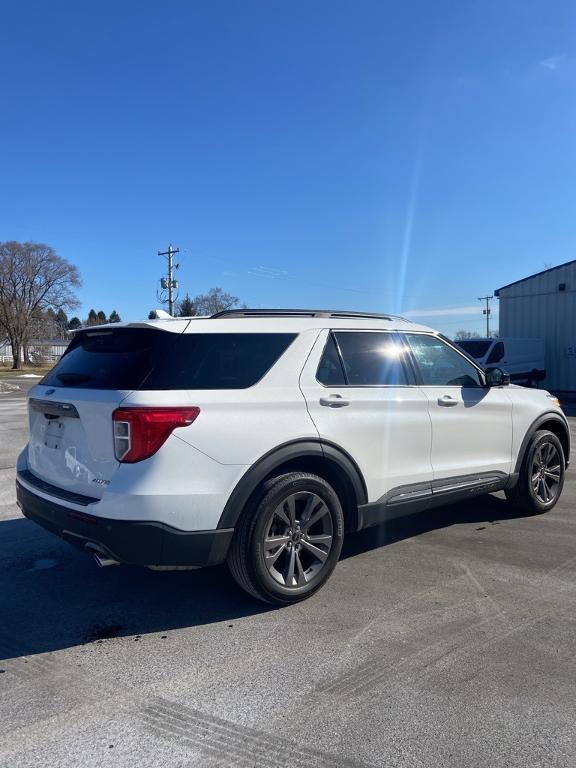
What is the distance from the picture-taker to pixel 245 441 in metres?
3.51

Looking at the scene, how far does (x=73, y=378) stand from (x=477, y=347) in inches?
685

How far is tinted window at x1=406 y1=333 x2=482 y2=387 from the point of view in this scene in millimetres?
4852

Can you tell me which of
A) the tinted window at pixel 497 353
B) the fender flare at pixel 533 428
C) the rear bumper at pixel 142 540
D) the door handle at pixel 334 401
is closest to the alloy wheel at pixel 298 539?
the rear bumper at pixel 142 540

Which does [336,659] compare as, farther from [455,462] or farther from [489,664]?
[455,462]

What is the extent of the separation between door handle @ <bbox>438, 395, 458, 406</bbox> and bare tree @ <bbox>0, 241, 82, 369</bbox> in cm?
6181

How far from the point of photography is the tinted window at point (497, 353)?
63.2ft

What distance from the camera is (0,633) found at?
3506 mm

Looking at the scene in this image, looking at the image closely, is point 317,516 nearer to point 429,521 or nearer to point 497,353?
point 429,521

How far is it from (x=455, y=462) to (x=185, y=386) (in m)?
2.50

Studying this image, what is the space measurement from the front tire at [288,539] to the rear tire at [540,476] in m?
2.55

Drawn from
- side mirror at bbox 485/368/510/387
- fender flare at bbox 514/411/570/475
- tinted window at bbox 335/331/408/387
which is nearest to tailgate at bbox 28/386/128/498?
tinted window at bbox 335/331/408/387

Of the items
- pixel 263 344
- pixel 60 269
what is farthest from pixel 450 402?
pixel 60 269

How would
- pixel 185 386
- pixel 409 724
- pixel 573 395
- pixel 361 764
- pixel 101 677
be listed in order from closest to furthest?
pixel 361 764, pixel 409 724, pixel 101 677, pixel 185 386, pixel 573 395

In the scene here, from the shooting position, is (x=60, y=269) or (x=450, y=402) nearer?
(x=450, y=402)
